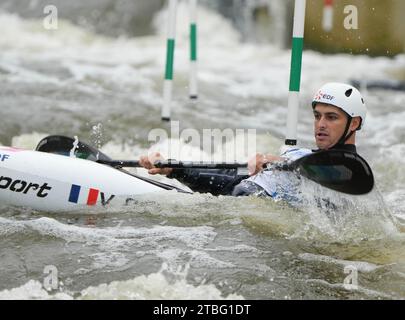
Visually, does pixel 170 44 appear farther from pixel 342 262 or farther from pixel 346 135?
pixel 342 262

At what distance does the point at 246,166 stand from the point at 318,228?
67cm

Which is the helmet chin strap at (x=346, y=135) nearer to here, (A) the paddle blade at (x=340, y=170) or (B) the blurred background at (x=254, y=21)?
(A) the paddle blade at (x=340, y=170)

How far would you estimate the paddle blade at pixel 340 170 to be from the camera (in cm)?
471

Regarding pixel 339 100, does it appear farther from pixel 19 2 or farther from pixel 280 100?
pixel 19 2

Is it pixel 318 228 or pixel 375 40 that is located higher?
pixel 375 40

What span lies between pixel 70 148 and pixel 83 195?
843 mm

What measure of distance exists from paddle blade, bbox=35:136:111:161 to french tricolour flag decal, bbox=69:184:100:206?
2.06ft

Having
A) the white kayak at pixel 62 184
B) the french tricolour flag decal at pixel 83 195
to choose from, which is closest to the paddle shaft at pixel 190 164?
the white kayak at pixel 62 184

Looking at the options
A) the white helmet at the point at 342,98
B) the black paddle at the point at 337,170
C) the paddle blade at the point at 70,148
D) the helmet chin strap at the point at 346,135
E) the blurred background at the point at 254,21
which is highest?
the blurred background at the point at 254,21

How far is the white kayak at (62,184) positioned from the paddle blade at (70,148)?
0.49 metres

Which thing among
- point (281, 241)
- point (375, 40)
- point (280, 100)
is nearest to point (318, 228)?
point (281, 241)

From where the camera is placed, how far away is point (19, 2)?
1931 centimetres

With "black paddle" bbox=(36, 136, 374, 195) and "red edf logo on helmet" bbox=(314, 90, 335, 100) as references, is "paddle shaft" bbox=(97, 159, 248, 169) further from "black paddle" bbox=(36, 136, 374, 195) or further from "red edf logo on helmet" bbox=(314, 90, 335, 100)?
"red edf logo on helmet" bbox=(314, 90, 335, 100)

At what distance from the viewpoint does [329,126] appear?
17.2ft
